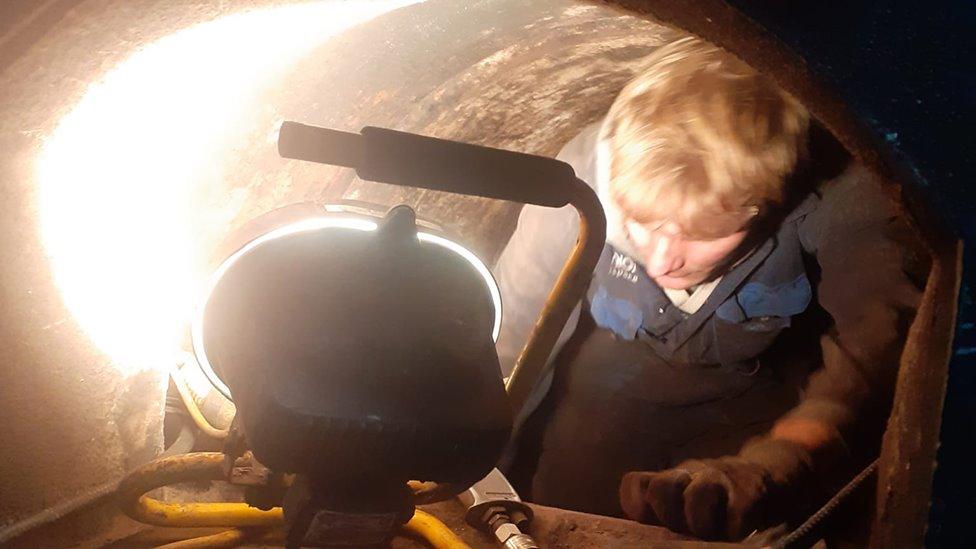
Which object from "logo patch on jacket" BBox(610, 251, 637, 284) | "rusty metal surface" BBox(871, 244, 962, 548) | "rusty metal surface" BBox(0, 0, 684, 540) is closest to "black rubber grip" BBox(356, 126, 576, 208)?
"rusty metal surface" BBox(0, 0, 684, 540)

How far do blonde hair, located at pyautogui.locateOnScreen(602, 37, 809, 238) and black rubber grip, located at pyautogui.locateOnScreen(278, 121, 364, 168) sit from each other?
46.4 inches

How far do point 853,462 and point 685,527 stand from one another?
51 cm

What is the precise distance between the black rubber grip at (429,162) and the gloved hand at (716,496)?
2.12 feet

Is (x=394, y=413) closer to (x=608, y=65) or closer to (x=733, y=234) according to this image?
(x=733, y=234)

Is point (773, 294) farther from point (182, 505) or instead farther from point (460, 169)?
point (182, 505)

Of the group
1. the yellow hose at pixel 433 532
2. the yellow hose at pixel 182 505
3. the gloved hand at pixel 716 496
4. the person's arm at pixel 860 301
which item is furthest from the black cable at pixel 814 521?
the yellow hose at pixel 182 505

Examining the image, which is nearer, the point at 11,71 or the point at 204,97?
the point at 11,71

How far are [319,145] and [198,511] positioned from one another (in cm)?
79

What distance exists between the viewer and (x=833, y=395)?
1798 mm

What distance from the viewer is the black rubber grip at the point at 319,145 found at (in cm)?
78

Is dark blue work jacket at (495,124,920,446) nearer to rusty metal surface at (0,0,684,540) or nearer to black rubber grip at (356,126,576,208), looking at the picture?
rusty metal surface at (0,0,684,540)

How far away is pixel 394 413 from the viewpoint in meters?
0.85

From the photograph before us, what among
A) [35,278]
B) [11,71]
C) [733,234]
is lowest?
[733,234]

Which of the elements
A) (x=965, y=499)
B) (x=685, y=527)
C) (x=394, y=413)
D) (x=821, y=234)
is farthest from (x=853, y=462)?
(x=394, y=413)
